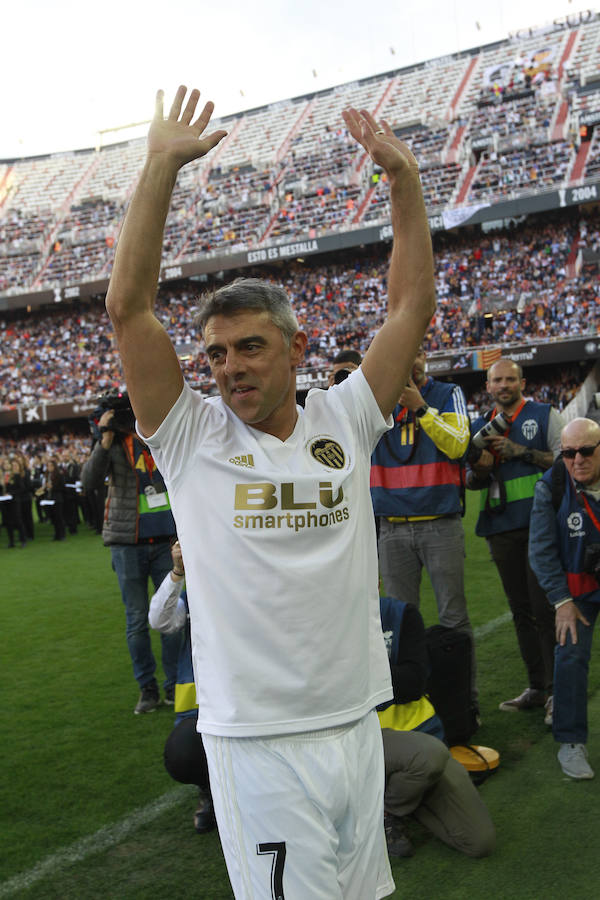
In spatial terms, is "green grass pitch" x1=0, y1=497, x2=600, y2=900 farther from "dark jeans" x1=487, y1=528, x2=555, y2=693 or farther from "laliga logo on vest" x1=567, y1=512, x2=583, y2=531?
"laliga logo on vest" x1=567, y1=512, x2=583, y2=531

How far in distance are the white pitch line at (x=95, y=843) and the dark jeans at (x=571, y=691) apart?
1.86 metres

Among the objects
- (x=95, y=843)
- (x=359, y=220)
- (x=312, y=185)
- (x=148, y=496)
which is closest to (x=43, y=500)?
(x=148, y=496)

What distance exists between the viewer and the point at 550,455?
4.83m

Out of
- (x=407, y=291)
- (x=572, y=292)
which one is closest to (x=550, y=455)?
(x=407, y=291)

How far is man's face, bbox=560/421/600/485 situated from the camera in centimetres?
383

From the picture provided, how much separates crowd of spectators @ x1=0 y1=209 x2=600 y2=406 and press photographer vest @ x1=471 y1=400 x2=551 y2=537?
23.2m

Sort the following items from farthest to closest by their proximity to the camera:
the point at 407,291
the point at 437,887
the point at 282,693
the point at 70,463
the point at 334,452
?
the point at 70,463 → the point at 437,887 → the point at 407,291 → the point at 334,452 → the point at 282,693

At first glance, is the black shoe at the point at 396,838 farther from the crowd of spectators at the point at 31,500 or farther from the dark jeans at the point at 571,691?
the crowd of spectators at the point at 31,500

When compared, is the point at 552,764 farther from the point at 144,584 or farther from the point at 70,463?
the point at 70,463

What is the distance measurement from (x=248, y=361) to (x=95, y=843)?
2.75 m

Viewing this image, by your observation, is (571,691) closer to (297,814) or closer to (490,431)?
(490,431)

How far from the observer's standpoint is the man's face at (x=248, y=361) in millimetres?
1717

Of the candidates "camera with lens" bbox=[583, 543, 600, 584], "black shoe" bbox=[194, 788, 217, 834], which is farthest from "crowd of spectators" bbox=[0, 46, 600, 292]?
"black shoe" bbox=[194, 788, 217, 834]

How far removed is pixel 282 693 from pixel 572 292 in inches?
1143
